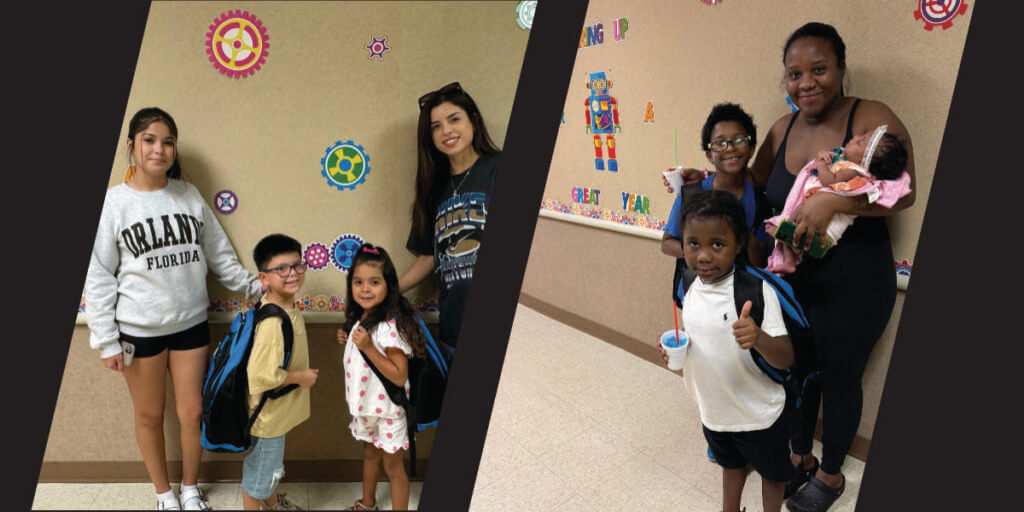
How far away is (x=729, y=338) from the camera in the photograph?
1.22 m

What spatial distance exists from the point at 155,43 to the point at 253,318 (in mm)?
880


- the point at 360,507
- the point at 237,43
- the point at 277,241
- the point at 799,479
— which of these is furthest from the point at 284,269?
the point at 799,479

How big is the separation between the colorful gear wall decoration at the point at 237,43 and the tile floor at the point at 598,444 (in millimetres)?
1524

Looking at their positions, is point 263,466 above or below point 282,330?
below

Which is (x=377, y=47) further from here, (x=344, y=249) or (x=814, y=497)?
(x=814, y=497)

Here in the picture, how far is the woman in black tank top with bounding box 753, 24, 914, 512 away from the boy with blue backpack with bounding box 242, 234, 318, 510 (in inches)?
54.2

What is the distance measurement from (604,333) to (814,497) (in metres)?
1.36

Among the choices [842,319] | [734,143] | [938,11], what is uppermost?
[938,11]

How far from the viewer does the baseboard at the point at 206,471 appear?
76.2 inches

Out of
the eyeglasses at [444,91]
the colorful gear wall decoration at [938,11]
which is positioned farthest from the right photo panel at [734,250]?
the eyeglasses at [444,91]

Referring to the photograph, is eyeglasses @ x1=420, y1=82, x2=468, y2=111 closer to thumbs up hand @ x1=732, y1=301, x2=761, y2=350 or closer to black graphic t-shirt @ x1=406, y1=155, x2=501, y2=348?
black graphic t-shirt @ x1=406, y1=155, x2=501, y2=348

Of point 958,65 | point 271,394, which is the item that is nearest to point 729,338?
point 958,65

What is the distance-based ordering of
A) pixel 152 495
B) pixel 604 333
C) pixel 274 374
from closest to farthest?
pixel 274 374 → pixel 152 495 → pixel 604 333

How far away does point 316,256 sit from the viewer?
6.05 ft
